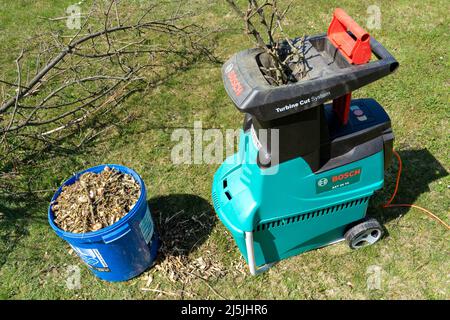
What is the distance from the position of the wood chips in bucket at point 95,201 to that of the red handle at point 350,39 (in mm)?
1532

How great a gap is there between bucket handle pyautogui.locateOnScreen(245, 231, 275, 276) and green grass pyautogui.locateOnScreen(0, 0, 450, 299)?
0.16 feet

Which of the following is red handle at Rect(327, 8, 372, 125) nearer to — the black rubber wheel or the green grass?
the black rubber wheel

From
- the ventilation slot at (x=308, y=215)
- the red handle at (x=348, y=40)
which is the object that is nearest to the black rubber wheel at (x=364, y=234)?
the ventilation slot at (x=308, y=215)

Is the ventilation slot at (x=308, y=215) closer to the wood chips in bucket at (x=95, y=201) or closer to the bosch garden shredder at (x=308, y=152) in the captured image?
the bosch garden shredder at (x=308, y=152)

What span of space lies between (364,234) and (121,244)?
1597 mm

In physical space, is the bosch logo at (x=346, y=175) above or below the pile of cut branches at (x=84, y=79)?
above

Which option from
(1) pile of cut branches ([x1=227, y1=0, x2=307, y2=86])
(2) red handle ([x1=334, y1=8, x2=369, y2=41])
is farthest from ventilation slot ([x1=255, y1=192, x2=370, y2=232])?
(2) red handle ([x1=334, y1=8, x2=369, y2=41])

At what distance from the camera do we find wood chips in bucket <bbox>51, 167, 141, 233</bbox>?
9.05 ft

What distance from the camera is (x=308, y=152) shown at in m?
2.46

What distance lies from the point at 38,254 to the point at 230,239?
141 cm

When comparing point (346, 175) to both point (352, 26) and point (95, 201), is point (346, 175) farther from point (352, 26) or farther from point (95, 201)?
point (95, 201)

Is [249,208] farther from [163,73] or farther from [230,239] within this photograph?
[163,73]

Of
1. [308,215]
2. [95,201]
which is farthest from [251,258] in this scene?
[95,201]

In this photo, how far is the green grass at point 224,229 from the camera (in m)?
2.98
